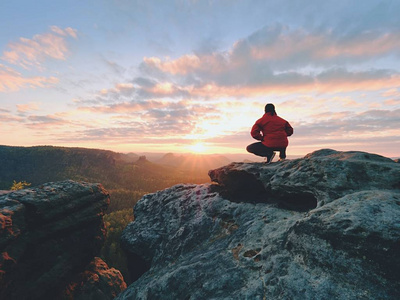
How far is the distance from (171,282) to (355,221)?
269 inches

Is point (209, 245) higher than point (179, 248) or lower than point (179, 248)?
higher

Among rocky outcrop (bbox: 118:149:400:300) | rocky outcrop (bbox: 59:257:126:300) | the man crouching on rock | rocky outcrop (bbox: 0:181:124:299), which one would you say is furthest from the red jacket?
rocky outcrop (bbox: 59:257:126:300)

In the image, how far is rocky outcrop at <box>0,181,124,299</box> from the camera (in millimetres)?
10438

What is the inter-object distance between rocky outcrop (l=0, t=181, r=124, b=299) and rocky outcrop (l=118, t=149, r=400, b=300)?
4173 millimetres

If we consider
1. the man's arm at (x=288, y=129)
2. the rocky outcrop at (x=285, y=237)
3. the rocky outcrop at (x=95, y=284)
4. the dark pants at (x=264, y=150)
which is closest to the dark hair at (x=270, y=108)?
the man's arm at (x=288, y=129)

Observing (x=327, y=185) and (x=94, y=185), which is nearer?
(x=327, y=185)

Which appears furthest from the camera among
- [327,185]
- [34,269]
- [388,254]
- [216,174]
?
[216,174]

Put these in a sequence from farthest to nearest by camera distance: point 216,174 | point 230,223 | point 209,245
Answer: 1. point 216,174
2. point 230,223
3. point 209,245

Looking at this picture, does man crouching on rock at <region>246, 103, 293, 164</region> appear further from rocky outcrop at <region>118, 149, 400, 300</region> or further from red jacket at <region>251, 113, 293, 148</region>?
rocky outcrop at <region>118, 149, 400, 300</region>

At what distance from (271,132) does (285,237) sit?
7814mm

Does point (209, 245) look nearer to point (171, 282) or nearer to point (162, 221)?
point (171, 282)

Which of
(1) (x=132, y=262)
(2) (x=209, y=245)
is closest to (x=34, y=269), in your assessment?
(1) (x=132, y=262)

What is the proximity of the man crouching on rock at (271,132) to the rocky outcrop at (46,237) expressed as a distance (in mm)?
13265

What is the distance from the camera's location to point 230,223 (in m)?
10.9
